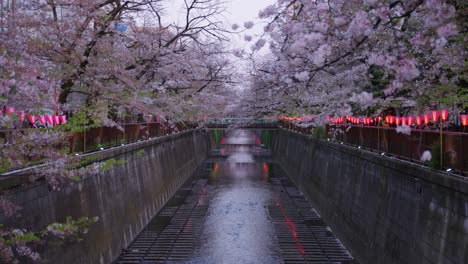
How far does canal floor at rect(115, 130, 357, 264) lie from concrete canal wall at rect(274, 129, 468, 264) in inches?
51.0

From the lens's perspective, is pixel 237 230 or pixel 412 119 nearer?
pixel 412 119

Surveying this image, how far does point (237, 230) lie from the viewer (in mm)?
26000

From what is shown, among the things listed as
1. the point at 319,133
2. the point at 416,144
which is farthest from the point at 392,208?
the point at 319,133

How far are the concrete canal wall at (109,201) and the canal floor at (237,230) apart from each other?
91 centimetres

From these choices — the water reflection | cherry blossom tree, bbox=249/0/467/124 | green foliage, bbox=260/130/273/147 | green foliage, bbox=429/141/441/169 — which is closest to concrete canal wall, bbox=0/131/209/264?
the water reflection

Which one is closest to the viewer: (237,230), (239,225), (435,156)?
(435,156)

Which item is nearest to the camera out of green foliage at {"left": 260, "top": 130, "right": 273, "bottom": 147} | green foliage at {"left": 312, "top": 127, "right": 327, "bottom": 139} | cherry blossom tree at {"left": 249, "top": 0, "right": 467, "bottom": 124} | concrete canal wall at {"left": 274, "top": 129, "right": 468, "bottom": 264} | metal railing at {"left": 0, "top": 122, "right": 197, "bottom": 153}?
cherry blossom tree at {"left": 249, "top": 0, "right": 467, "bottom": 124}

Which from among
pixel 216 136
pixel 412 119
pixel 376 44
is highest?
pixel 376 44

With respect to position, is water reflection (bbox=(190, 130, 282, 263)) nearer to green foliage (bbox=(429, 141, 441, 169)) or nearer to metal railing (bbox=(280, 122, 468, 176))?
metal railing (bbox=(280, 122, 468, 176))

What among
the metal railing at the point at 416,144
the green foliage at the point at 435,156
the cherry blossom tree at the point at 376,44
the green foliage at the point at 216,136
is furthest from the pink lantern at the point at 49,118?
the green foliage at the point at 216,136

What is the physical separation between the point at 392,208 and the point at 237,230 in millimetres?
12285

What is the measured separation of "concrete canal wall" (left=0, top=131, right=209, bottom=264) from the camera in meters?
12.1

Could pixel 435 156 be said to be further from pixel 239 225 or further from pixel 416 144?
pixel 239 225

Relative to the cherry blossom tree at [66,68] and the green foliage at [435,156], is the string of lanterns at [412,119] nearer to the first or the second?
the green foliage at [435,156]
